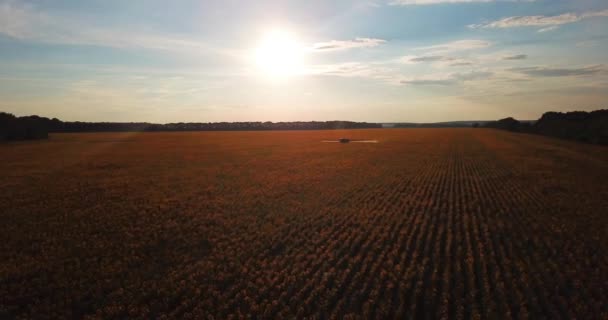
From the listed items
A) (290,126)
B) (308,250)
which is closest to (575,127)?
(308,250)

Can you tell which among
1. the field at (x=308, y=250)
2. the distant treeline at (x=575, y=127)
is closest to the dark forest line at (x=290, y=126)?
the distant treeline at (x=575, y=127)

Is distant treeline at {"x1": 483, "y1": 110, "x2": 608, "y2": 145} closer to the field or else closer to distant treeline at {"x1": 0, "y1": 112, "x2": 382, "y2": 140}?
the field

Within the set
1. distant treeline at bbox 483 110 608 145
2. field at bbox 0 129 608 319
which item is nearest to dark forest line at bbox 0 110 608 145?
distant treeline at bbox 483 110 608 145

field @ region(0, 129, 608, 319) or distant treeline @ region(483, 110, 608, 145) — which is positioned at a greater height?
distant treeline @ region(483, 110, 608, 145)

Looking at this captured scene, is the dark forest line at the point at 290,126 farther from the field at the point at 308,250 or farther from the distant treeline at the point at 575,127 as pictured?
the field at the point at 308,250

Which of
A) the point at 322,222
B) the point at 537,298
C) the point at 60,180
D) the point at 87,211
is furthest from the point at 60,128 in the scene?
the point at 537,298

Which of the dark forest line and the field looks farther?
the dark forest line

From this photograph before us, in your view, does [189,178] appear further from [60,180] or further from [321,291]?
[321,291]

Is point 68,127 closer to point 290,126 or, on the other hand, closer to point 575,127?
point 290,126
